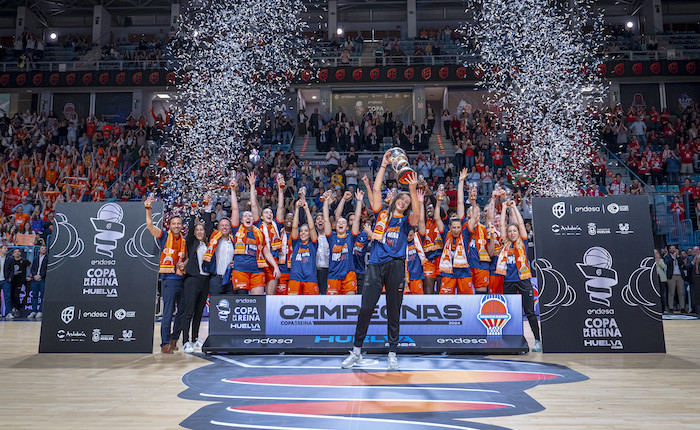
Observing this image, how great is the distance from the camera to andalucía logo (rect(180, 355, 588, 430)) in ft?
13.3

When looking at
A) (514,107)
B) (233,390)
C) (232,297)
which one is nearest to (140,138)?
(514,107)

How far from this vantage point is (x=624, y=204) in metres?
7.79

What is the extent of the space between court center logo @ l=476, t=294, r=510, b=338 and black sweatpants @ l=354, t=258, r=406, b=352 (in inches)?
71.2

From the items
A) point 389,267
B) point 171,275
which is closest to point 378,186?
point 389,267

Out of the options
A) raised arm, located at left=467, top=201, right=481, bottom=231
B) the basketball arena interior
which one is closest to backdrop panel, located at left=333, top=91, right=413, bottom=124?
the basketball arena interior

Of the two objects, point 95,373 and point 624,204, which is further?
point 624,204

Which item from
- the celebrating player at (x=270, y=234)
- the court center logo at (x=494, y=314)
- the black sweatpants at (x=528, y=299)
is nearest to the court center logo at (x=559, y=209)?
the black sweatpants at (x=528, y=299)

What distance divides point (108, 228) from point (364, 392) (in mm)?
5095

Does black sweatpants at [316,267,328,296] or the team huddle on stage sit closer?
the team huddle on stage

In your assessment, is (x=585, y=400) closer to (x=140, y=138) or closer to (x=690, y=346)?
(x=690, y=346)

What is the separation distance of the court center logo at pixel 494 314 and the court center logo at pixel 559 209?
1518mm

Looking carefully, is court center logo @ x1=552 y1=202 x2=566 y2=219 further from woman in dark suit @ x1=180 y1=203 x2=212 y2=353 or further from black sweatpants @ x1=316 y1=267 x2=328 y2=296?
woman in dark suit @ x1=180 y1=203 x2=212 y2=353

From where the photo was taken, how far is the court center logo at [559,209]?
25.7 ft

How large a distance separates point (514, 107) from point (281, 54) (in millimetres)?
10904
